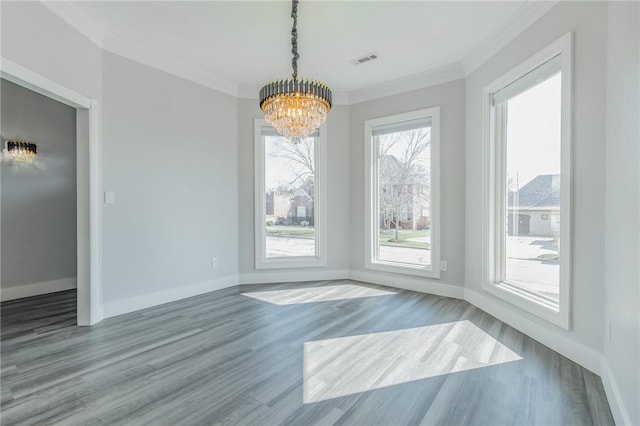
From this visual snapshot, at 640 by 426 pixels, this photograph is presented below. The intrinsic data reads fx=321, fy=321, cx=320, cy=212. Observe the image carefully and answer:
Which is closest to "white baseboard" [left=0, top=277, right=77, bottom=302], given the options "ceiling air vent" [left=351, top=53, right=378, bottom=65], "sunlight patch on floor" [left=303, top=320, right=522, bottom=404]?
"sunlight patch on floor" [left=303, top=320, right=522, bottom=404]

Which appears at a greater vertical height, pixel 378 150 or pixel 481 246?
pixel 378 150

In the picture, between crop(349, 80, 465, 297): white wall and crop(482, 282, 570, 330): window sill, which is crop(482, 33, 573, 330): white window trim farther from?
crop(349, 80, 465, 297): white wall

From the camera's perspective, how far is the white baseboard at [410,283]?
4103mm

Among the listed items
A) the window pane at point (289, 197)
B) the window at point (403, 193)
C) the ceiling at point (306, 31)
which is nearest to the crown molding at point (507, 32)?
the ceiling at point (306, 31)

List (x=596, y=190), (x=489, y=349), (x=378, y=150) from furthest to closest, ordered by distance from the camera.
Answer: (x=378, y=150)
(x=489, y=349)
(x=596, y=190)

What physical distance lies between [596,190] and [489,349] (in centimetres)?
143

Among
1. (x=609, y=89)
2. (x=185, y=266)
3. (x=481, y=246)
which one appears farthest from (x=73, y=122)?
(x=609, y=89)

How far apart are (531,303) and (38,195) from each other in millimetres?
6010

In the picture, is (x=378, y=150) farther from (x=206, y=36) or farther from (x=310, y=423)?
(x=310, y=423)

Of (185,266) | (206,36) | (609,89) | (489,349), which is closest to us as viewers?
(609,89)

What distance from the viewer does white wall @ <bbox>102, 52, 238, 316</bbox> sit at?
343 cm

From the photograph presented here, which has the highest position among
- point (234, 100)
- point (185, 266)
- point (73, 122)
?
point (234, 100)

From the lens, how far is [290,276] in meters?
4.92

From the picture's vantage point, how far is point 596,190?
223 centimetres
